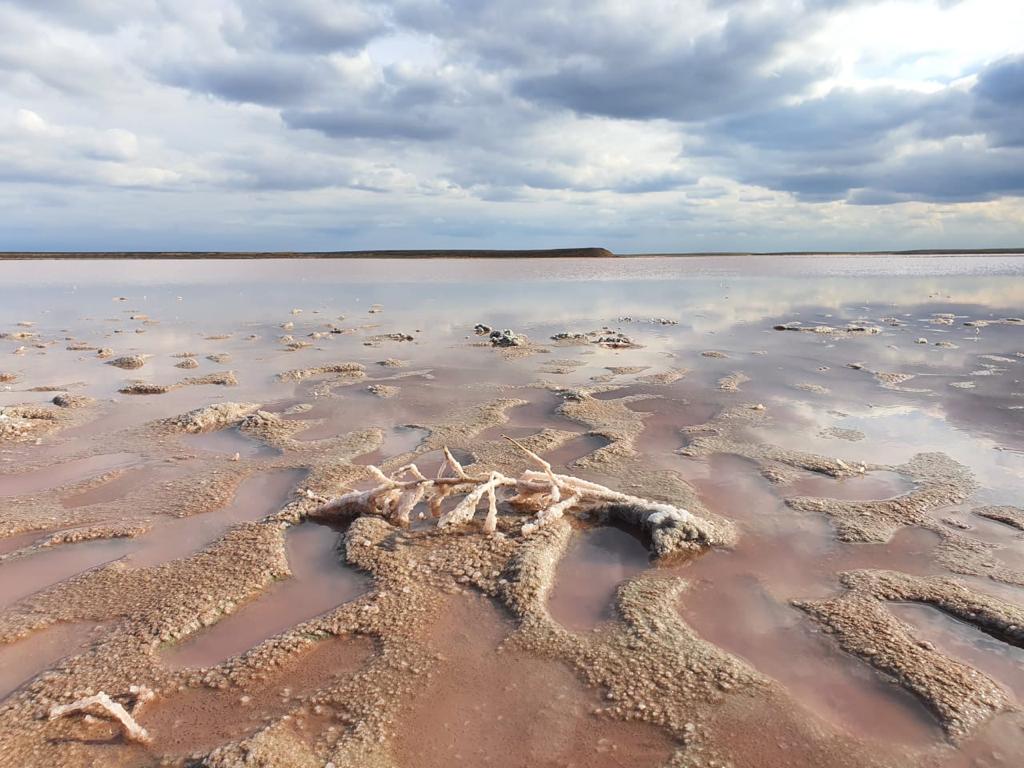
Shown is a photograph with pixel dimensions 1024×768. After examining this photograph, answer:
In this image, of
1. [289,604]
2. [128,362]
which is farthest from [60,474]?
[128,362]

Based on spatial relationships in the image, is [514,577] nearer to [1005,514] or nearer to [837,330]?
[1005,514]

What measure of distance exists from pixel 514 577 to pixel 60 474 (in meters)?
5.20

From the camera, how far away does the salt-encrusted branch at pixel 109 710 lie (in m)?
2.71

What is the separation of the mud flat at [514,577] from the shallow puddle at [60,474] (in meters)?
0.04

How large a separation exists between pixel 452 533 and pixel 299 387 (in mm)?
6799

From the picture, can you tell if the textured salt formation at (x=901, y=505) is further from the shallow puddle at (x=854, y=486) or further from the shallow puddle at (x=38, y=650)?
the shallow puddle at (x=38, y=650)

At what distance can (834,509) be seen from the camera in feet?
17.2

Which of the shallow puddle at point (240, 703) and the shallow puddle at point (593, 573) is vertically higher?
the shallow puddle at point (240, 703)

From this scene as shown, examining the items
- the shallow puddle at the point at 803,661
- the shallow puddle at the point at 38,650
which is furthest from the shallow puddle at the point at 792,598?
the shallow puddle at the point at 38,650

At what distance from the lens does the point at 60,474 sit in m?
6.25

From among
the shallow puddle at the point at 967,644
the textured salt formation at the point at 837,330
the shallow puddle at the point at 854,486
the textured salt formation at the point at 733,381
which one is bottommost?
the textured salt formation at the point at 837,330

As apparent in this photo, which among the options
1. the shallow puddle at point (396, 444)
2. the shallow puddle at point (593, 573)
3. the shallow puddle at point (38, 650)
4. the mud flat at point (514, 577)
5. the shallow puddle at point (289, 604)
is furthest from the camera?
the shallow puddle at point (396, 444)

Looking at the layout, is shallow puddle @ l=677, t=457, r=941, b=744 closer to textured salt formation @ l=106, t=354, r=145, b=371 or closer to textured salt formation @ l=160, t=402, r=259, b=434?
textured salt formation @ l=160, t=402, r=259, b=434

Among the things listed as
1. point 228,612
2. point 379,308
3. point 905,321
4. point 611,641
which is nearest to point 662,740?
point 611,641
